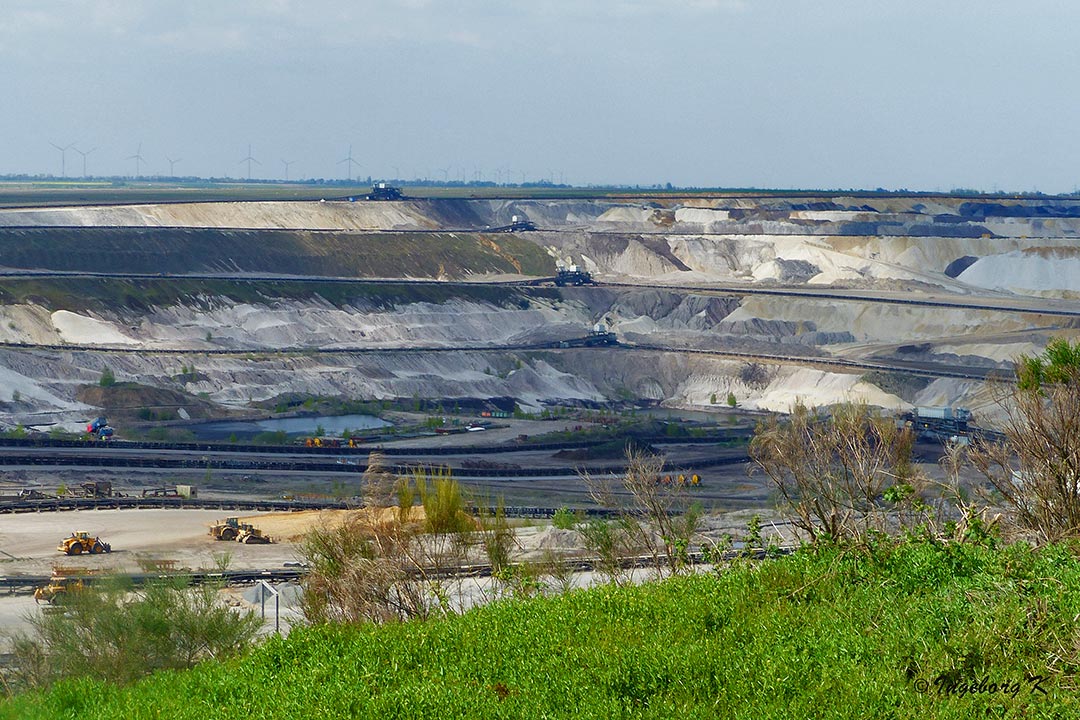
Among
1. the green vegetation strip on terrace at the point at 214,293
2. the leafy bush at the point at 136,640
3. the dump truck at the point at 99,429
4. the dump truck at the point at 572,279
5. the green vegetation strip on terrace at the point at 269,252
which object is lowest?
the dump truck at the point at 99,429

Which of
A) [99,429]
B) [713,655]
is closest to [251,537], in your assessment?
[99,429]

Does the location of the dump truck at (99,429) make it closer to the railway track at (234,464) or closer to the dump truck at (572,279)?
the railway track at (234,464)

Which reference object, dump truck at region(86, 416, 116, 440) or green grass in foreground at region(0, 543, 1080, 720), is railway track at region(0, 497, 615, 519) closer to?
dump truck at region(86, 416, 116, 440)

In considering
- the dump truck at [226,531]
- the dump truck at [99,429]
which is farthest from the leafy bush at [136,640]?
the dump truck at [99,429]

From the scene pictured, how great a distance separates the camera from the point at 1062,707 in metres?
12.8

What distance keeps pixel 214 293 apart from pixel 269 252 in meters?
21.1

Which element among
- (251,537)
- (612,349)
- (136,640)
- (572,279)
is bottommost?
(251,537)

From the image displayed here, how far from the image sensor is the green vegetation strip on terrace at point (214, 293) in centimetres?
10312

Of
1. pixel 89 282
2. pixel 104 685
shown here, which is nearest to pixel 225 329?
pixel 89 282

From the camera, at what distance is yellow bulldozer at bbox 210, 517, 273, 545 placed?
1870 inches

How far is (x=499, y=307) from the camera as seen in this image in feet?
408

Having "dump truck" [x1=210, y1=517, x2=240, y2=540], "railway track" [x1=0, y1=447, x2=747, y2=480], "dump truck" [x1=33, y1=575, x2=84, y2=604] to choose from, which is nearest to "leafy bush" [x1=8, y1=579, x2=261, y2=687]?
"dump truck" [x1=33, y1=575, x2=84, y2=604]

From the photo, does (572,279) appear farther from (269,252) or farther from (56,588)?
(56,588)

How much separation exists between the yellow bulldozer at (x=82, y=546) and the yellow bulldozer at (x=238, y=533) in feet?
12.3
